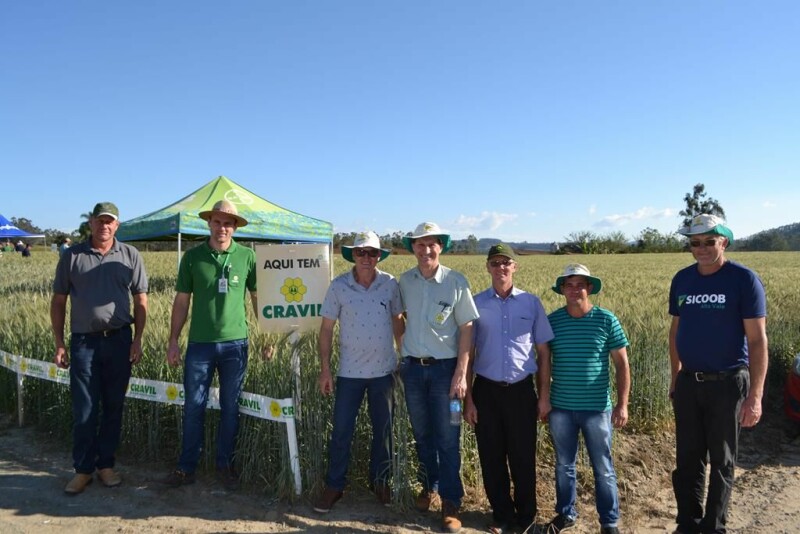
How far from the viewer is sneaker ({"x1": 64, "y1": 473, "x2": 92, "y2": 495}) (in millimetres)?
4211

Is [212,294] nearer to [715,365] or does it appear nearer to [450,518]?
[450,518]

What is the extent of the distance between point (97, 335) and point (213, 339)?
90cm

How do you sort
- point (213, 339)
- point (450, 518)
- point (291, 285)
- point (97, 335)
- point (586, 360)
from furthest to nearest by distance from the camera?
point (291, 285)
point (97, 335)
point (213, 339)
point (450, 518)
point (586, 360)

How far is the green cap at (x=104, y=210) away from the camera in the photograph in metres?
4.25

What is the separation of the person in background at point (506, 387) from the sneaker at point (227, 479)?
1839mm

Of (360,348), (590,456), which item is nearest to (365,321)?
(360,348)

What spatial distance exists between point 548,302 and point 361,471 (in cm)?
481

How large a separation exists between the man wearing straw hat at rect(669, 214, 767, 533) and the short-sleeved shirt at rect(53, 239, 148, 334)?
398cm

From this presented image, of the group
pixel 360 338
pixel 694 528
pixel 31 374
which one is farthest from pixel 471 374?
pixel 31 374

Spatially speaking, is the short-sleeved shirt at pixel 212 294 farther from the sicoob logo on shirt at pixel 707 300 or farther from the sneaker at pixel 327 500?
the sicoob logo on shirt at pixel 707 300

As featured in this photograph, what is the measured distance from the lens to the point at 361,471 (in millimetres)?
4344

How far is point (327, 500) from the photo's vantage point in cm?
397

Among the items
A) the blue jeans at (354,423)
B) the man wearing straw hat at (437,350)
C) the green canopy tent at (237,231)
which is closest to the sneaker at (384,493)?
the blue jeans at (354,423)

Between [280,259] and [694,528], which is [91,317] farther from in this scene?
[694,528]
